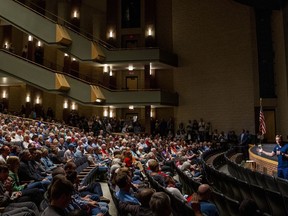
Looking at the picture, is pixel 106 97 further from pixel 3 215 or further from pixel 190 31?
pixel 3 215

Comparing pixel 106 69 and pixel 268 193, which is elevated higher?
pixel 106 69

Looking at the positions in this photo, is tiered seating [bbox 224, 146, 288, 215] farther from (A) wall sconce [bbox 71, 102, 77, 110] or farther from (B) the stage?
(A) wall sconce [bbox 71, 102, 77, 110]

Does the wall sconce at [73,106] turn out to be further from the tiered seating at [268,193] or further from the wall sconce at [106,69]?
the tiered seating at [268,193]

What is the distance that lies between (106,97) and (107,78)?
1.88 m

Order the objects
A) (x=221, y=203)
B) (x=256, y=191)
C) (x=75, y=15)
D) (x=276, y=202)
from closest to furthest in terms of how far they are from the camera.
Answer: (x=276, y=202) < (x=221, y=203) < (x=256, y=191) < (x=75, y=15)

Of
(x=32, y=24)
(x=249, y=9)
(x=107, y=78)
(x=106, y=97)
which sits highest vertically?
(x=249, y=9)

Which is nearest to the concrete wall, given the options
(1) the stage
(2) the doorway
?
(2) the doorway

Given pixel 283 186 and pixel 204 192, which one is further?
pixel 283 186

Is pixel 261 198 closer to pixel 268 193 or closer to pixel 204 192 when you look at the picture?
pixel 268 193

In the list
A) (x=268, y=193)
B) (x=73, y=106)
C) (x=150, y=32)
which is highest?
(x=150, y=32)

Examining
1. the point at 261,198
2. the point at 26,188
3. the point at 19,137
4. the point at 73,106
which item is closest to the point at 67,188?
the point at 26,188

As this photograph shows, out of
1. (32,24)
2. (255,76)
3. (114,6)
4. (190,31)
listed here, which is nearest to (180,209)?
(32,24)

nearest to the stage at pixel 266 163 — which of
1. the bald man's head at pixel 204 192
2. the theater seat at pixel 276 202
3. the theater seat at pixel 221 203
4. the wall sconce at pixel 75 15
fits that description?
the theater seat at pixel 276 202

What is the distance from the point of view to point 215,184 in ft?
20.5
